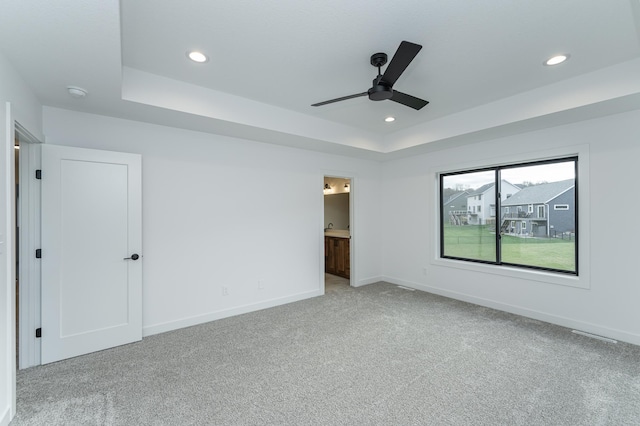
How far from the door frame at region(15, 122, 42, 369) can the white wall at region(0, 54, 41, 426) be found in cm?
76

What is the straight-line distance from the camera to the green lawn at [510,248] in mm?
3857

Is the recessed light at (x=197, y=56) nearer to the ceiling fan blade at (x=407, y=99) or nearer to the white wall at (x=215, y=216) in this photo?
the white wall at (x=215, y=216)

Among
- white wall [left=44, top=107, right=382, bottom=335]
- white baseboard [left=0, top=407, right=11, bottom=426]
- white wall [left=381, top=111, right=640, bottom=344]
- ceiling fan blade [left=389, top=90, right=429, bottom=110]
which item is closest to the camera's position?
white baseboard [left=0, top=407, right=11, bottom=426]

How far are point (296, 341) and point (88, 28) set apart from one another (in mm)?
3105

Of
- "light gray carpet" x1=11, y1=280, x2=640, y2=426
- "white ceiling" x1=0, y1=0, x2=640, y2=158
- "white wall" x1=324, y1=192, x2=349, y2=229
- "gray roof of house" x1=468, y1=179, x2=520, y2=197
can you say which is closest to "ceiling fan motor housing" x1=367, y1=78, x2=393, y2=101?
"white ceiling" x1=0, y1=0, x2=640, y2=158

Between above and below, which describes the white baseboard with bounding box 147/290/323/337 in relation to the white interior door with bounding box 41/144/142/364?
below

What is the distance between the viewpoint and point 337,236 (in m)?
6.33

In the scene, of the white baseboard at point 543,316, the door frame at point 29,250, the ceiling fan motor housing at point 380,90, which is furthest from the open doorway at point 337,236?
the door frame at point 29,250

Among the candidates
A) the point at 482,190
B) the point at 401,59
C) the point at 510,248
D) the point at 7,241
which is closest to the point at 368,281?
the point at 510,248

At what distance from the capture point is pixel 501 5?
6.63 ft

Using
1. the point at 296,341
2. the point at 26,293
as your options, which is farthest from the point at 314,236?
the point at 26,293

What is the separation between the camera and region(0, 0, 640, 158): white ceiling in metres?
1.99

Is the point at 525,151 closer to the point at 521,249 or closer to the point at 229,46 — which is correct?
the point at 521,249

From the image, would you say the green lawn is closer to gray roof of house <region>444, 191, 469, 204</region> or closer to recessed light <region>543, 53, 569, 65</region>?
gray roof of house <region>444, 191, 469, 204</region>
